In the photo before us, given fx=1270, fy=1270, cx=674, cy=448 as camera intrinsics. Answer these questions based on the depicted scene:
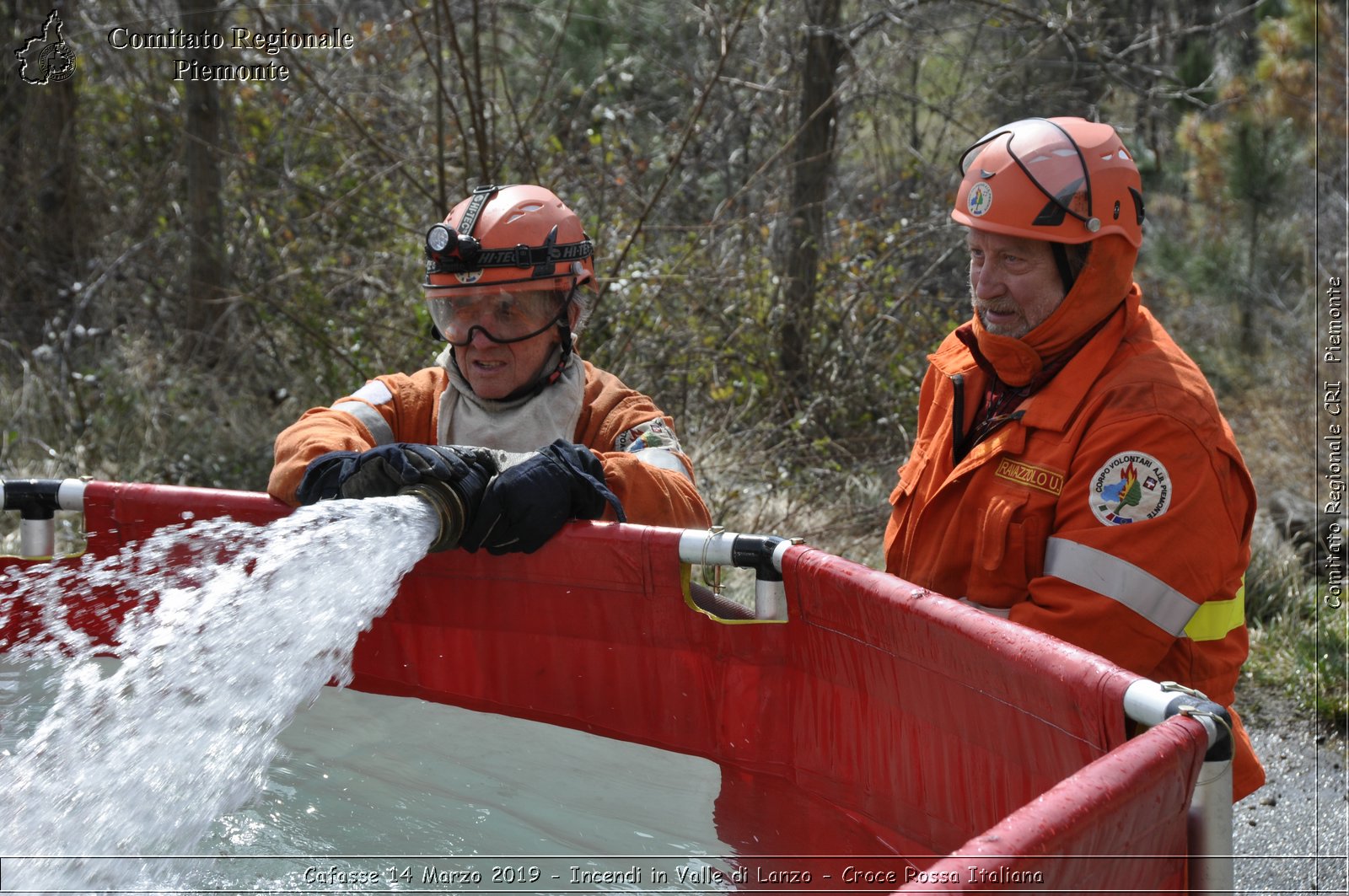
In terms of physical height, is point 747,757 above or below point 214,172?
below

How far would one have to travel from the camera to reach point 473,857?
2283 millimetres

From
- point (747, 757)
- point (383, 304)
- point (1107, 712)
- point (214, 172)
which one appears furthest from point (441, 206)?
point (1107, 712)

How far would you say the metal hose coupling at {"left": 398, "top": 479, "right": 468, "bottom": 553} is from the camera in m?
2.59

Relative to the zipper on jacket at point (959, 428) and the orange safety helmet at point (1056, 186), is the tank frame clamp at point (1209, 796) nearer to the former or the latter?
the zipper on jacket at point (959, 428)

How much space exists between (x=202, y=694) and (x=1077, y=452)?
5.65 feet

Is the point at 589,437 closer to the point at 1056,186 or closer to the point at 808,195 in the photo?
the point at 1056,186

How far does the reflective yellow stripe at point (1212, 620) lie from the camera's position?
232 cm

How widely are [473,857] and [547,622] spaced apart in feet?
2.25

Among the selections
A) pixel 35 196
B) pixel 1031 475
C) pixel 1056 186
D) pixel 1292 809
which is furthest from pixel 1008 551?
pixel 35 196

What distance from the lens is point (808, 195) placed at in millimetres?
7137

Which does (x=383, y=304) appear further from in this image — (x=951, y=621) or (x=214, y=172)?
(x=951, y=621)

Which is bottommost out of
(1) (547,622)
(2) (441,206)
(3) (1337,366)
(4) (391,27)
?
(1) (547,622)

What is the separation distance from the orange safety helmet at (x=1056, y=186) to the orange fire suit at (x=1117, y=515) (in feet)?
0.27

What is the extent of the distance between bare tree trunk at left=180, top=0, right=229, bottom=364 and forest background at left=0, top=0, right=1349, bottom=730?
0.02 m
